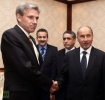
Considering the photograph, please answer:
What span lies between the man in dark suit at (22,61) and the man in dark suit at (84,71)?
0.44m

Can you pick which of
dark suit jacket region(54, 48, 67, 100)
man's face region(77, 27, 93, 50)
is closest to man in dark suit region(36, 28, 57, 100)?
dark suit jacket region(54, 48, 67, 100)

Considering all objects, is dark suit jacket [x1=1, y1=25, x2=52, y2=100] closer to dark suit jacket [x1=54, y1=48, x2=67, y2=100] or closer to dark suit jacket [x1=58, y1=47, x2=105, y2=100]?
dark suit jacket [x1=58, y1=47, x2=105, y2=100]

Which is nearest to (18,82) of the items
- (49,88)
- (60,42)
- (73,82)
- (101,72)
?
(49,88)

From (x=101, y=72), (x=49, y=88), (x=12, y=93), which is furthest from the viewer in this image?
(x=101, y=72)

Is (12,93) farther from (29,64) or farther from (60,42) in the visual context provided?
(60,42)

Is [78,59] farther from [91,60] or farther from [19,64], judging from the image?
[19,64]

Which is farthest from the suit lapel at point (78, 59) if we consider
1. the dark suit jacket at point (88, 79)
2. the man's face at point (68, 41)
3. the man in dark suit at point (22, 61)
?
the man's face at point (68, 41)

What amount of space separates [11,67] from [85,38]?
97 cm

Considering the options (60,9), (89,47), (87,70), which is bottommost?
(87,70)

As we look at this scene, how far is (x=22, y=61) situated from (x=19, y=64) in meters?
0.04

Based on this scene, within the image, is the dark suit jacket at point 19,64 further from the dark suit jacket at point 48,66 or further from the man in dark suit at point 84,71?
the dark suit jacket at point 48,66

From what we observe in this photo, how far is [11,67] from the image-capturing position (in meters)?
1.90

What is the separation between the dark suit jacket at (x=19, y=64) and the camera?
1866mm

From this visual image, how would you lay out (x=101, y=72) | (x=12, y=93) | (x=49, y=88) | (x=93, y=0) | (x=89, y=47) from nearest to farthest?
(x=12, y=93) → (x=49, y=88) → (x=101, y=72) → (x=89, y=47) → (x=93, y=0)
